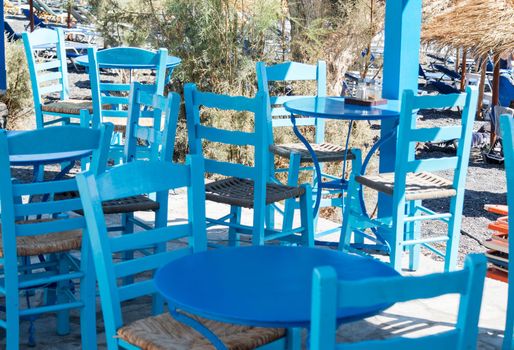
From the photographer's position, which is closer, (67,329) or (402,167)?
(67,329)

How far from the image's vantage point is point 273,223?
5402 mm

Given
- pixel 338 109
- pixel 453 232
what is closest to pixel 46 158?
pixel 338 109

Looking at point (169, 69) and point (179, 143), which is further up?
point (169, 69)

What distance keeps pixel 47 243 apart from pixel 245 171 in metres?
0.99

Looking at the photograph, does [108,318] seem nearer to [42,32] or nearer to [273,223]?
[273,223]

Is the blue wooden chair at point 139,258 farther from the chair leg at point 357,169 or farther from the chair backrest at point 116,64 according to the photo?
the chair backrest at point 116,64

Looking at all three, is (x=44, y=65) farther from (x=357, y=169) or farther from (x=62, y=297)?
(x=62, y=297)

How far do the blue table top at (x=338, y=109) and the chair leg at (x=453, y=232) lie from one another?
22.7 inches

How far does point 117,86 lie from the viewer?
650cm

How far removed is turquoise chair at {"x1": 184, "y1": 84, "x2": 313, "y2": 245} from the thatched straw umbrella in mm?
4462

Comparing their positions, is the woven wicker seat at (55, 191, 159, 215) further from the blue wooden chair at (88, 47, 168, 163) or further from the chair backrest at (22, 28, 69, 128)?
the chair backrest at (22, 28, 69, 128)

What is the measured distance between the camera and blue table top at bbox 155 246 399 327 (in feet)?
6.38

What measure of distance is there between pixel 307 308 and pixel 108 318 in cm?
65

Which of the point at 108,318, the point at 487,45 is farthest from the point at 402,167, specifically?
the point at 487,45
